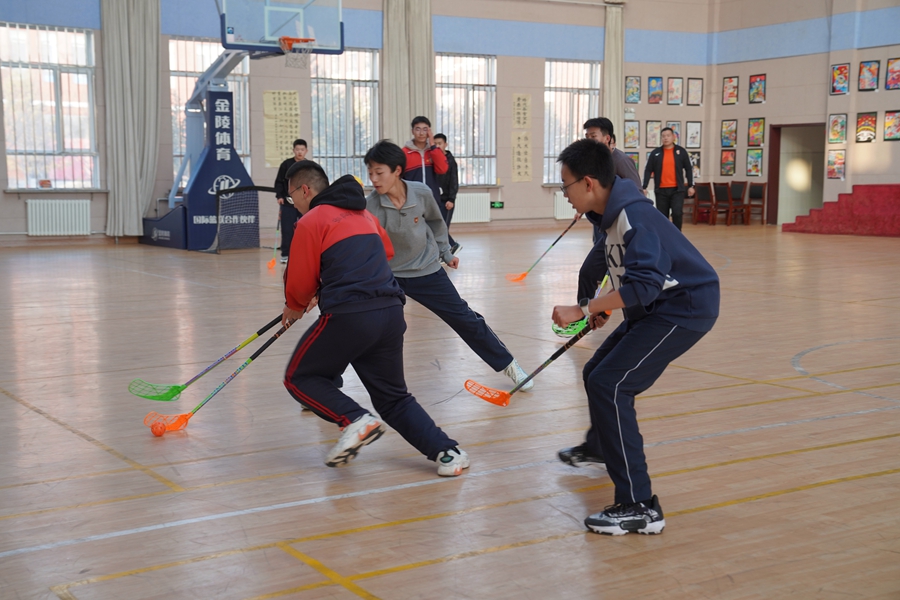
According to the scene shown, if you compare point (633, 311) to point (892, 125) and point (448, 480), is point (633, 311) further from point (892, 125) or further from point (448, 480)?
point (892, 125)

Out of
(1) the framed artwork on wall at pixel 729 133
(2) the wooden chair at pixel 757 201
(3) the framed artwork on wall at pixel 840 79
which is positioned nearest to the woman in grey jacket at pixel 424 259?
(3) the framed artwork on wall at pixel 840 79

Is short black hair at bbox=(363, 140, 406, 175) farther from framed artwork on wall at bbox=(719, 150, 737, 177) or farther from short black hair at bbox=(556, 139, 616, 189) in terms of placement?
framed artwork on wall at bbox=(719, 150, 737, 177)

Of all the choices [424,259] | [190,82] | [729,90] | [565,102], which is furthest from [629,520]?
[729,90]

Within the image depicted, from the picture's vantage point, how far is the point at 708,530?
2963 mm

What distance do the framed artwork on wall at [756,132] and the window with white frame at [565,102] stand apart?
3650 mm

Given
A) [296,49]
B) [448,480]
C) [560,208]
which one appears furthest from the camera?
[560,208]

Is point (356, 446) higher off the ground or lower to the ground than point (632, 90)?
lower

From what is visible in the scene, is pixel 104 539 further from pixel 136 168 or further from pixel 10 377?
pixel 136 168

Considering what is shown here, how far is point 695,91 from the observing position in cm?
2180

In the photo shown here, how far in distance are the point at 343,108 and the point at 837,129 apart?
10.3m

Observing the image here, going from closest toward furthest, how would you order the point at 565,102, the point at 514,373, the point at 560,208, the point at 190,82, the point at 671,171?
the point at 514,373 → the point at 671,171 → the point at 190,82 → the point at 565,102 → the point at 560,208

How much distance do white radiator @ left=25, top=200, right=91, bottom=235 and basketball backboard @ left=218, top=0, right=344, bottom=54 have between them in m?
4.72

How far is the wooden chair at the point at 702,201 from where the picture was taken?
21.6 meters

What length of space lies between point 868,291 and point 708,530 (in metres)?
7.10
